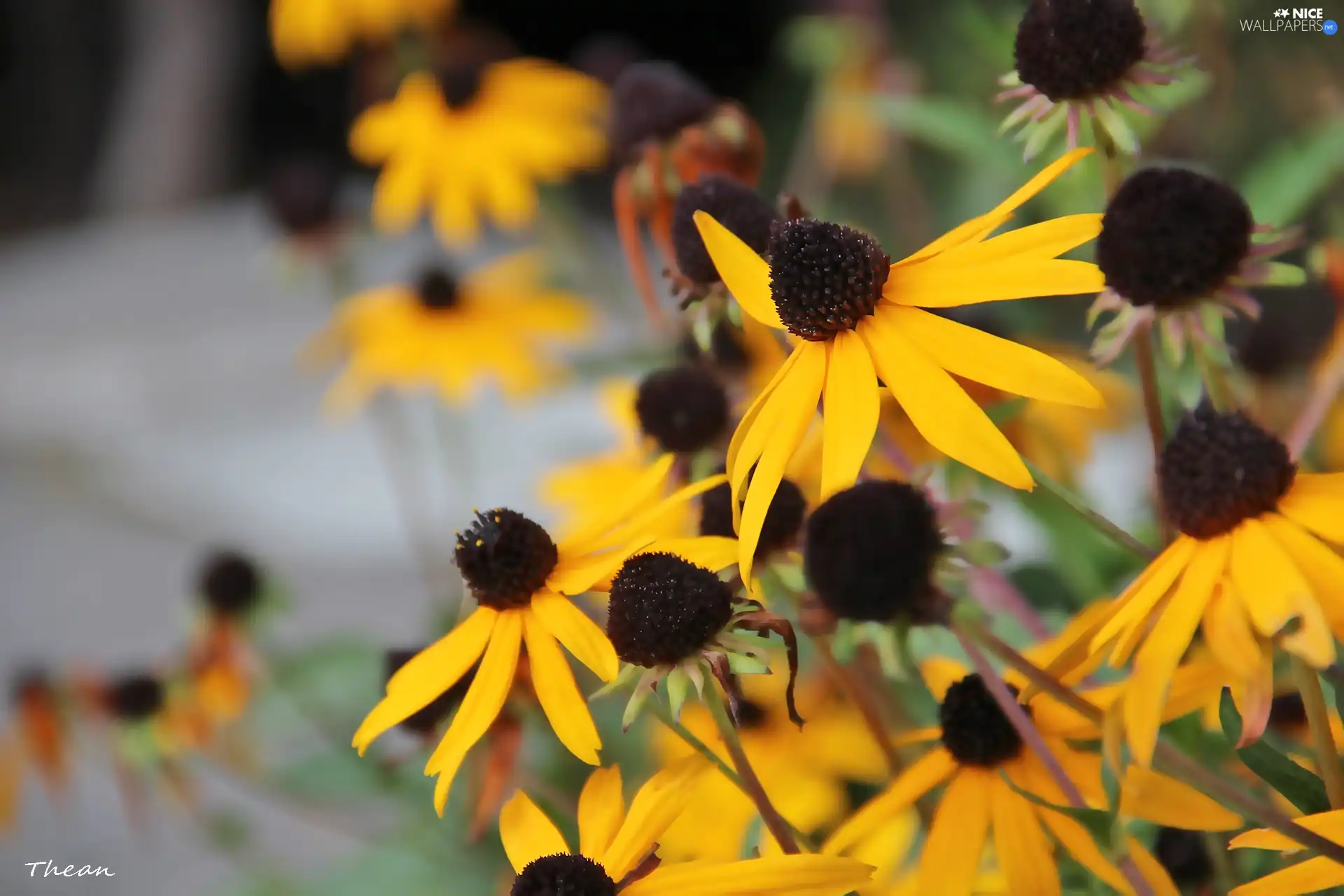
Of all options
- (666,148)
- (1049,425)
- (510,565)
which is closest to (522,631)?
(510,565)

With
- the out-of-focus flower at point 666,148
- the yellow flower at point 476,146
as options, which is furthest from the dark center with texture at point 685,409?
the yellow flower at point 476,146

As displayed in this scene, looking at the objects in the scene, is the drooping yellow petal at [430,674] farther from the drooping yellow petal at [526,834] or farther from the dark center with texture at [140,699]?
the dark center with texture at [140,699]

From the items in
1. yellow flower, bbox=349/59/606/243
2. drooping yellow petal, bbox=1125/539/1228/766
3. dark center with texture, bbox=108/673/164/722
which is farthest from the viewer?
yellow flower, bbox=349/59/606/243

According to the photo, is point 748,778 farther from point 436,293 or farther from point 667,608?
point 436,293

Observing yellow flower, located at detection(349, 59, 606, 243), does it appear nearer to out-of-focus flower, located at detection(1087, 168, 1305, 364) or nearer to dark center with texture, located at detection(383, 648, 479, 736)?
dark center with texture, located at detection(383, 648, 479, 736)

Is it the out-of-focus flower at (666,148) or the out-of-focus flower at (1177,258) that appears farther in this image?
the out-of-focus flower at (666,148)

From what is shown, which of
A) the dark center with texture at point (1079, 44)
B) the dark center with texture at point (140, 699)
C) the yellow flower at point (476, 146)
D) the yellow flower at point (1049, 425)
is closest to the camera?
the dark center with texture at point (1079, 44)

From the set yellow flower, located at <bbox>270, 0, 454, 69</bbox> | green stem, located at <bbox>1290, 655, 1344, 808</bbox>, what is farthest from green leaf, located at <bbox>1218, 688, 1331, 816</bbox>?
yellow flower, located at <bbox>270, 0, 454, 69</bbox>
